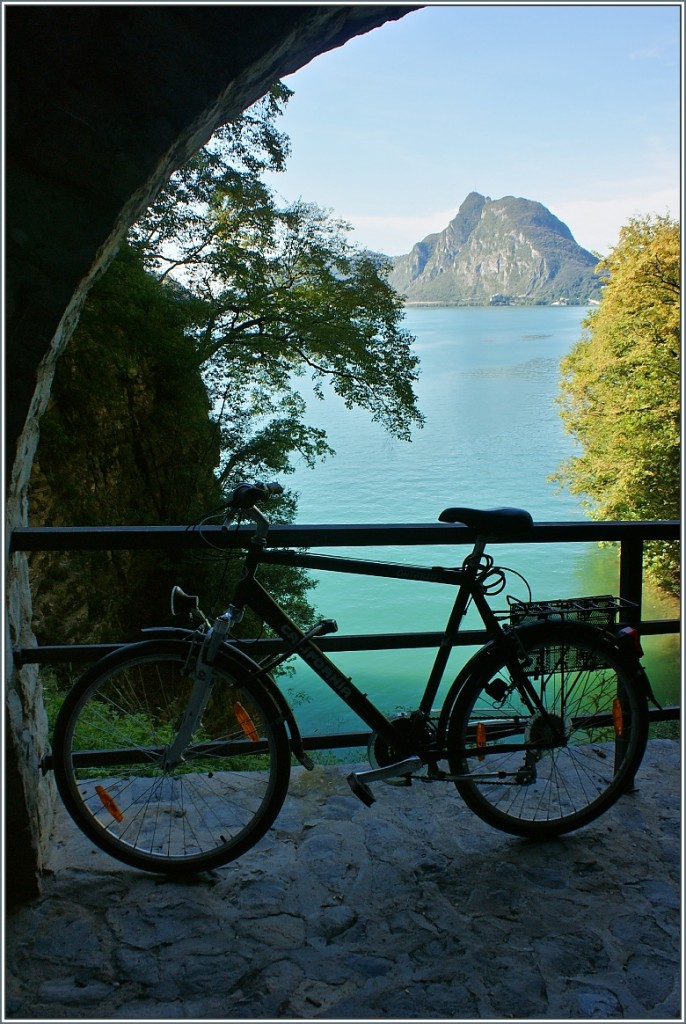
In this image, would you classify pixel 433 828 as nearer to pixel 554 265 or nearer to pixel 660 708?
pixel 660 708

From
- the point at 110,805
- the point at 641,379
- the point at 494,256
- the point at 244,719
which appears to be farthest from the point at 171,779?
the point at 494,256

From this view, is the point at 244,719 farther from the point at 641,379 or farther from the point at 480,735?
the point at 641,379

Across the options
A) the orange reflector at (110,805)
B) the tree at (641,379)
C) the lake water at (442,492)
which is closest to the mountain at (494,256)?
the lake water at (442,492)

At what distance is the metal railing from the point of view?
226 centimetres

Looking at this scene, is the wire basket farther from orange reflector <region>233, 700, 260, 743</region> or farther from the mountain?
the mountain

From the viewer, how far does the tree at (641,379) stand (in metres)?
17.3

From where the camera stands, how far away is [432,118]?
38.7m

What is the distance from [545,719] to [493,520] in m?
0.66

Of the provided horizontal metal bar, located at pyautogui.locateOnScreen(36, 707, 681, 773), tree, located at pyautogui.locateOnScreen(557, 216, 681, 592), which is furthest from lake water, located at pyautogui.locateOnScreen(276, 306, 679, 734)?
horizontal metal bar, located at pyautogui.locateOnScreen(36, 707, 681, 773)

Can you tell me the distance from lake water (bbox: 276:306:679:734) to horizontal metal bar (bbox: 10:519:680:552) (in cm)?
962

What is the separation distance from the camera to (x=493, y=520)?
223 cm

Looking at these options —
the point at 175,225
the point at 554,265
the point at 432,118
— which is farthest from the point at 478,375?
the point at 175,225

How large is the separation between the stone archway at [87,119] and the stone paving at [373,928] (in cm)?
52

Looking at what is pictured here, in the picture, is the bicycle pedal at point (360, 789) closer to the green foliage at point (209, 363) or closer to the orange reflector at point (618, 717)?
the orange reflector at point (618, 717)
